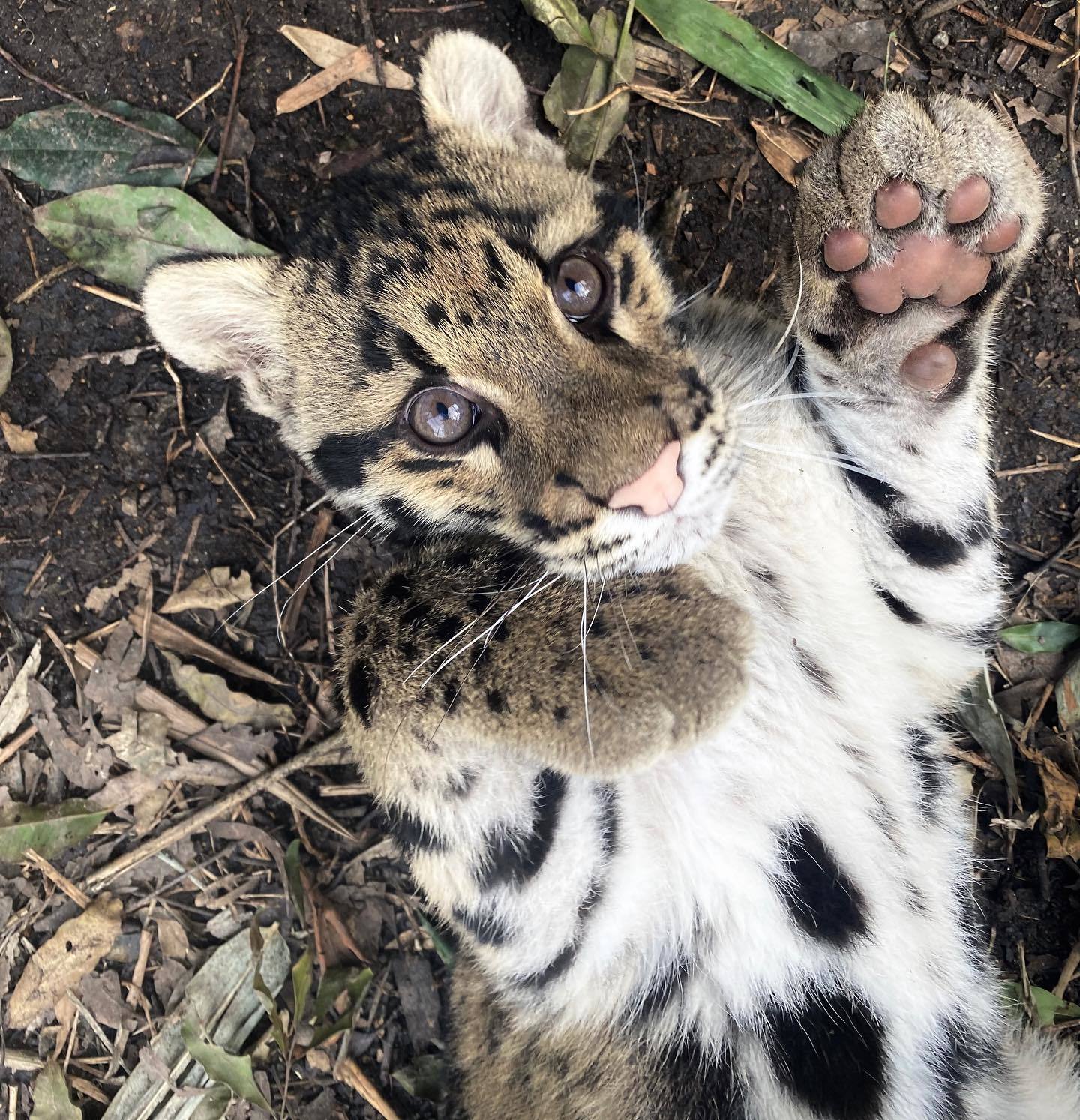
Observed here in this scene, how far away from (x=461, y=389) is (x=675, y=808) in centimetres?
135

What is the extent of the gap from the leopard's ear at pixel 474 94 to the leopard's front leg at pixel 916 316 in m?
0.95

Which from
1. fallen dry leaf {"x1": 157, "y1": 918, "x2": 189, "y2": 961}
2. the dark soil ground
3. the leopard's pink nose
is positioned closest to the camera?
the leopard's pink nose

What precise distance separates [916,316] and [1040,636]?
164 centimetres

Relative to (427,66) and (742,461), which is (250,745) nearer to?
(742,461)

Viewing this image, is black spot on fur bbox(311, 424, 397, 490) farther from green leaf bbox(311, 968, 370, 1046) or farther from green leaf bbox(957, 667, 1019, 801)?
green leaf bbox(957, 667, 1019, 801)

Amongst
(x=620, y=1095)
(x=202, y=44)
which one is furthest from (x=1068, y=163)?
(x=620, y=1095)

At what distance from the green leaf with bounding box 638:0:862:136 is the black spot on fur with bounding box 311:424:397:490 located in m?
2.09

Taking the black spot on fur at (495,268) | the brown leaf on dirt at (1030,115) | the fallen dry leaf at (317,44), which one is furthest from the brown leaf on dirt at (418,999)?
the brown leaf on dirt at (1030,115)

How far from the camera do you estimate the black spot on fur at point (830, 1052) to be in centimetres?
261

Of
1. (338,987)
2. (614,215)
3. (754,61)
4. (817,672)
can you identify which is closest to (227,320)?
(614,215)

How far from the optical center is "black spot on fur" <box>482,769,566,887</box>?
2605 millimetres

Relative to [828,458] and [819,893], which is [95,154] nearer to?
[828,458]


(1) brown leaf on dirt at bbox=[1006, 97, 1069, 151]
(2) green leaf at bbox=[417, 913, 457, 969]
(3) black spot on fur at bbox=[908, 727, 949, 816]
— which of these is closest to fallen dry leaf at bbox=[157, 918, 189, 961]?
(2) green leaf at bbox=[417, 913, 457, 969]

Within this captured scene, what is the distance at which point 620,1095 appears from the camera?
269cm
